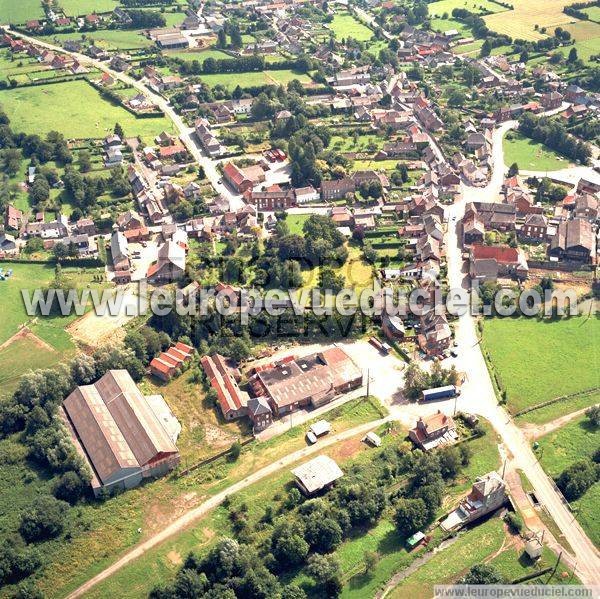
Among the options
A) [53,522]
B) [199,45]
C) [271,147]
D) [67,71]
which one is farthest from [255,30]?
[53,522]

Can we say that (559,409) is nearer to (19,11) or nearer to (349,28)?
(349,28)

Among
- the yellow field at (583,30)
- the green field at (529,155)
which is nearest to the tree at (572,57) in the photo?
the yellow field at (583,30)

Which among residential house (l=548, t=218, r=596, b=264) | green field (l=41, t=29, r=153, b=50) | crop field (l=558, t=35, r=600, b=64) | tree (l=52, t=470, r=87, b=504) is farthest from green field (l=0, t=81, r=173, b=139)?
crop field (l=558, t=35, r=600, b=64)

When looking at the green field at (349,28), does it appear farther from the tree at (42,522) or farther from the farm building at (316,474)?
the tree at (42,522)

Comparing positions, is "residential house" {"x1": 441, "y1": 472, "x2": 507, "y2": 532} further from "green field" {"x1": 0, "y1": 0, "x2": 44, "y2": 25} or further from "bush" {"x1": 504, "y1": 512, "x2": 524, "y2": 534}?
"green field" {"x1": 0, "y1": 0, "x2": 44, "y2": 25}

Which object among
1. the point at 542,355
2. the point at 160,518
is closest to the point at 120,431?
the point at 160,518

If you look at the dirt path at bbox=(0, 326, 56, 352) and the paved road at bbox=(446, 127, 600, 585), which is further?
the dirt path at bbox=(0, 326, 56, 352)
